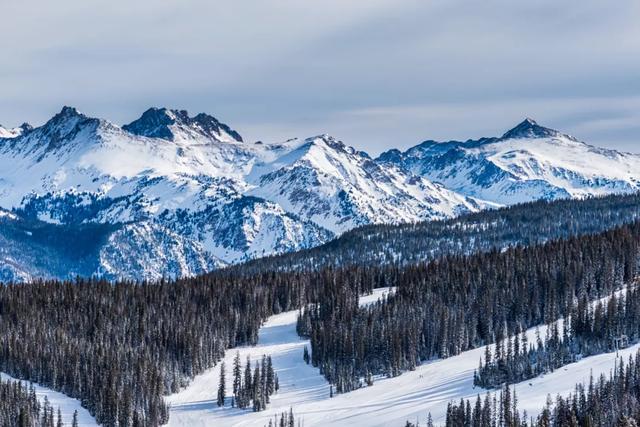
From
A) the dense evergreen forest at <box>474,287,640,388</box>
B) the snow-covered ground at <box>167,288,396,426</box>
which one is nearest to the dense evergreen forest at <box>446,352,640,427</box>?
the dense evergreen forest at <box>474,287,640,388</box>

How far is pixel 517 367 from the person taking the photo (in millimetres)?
161500

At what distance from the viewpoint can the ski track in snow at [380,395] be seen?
15025cm

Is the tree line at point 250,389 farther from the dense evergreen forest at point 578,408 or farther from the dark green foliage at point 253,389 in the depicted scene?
the dense evergreen forest at point 578,408

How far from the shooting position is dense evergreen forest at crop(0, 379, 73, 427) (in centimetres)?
15588

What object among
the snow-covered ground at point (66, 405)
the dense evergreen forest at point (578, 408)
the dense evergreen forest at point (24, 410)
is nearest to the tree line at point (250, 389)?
the snow-covered ground at point (66, 405)

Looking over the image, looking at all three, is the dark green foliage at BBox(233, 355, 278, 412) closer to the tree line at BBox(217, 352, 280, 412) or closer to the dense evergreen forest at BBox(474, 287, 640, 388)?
the tree line at BBox(217, 352, 280, 412)

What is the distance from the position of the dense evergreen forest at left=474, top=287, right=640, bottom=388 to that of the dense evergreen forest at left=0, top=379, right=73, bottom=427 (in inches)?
2800

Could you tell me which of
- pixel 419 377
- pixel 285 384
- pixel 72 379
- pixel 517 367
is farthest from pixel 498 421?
pixel 72 379

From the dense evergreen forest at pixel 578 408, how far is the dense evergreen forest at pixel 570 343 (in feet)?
48.9

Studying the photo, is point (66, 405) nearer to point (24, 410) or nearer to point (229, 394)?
point (24, 410)

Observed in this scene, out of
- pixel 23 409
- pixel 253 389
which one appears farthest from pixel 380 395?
pixel 23 409

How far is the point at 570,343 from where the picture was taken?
6821 inches

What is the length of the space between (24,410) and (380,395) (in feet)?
199

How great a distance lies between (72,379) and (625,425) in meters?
104
